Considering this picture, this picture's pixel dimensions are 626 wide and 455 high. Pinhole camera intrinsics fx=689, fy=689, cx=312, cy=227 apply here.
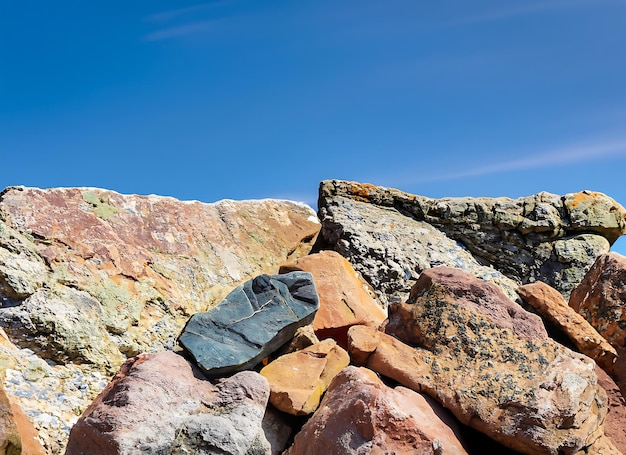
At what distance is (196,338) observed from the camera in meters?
4.73

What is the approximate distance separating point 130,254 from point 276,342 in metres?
1.97

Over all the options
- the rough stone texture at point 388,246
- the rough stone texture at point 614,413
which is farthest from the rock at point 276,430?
the rough stone texture at point 388,246

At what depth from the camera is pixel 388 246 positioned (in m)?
7.30

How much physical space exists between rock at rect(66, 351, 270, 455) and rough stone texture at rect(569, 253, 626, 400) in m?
2.93

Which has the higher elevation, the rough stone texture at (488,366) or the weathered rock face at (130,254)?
the weathered rock face at (130,254)

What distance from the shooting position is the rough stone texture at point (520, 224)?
7.83 metres

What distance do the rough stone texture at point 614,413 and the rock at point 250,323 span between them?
7.21ft

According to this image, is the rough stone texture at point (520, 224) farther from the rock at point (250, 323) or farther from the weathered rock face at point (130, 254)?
the rock at point (250, 323)

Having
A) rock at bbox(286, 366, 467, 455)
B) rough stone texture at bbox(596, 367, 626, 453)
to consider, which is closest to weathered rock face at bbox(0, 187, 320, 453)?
rock at bbox(286, 366, 467, 455)

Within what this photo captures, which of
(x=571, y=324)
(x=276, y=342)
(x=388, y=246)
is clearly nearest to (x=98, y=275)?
(x=276, y=342)

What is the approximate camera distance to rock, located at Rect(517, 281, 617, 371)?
207 inches

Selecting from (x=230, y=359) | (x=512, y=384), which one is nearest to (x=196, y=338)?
(x=230, y=359)

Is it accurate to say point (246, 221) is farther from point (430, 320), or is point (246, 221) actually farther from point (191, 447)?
point (191, 447)

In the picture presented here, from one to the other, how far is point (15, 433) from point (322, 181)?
4.78 m
